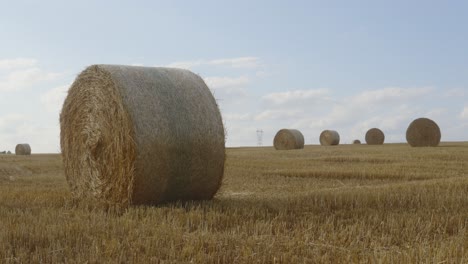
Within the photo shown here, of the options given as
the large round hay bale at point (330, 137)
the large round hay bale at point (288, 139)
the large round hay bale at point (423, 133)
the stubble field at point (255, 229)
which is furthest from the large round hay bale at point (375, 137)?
the stubble field at point (255, 229)

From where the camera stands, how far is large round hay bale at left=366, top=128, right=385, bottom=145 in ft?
112

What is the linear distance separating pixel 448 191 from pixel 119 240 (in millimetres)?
5921

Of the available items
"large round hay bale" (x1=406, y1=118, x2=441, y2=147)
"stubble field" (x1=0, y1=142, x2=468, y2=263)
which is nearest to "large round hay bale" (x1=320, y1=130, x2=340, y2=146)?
"large round hay bale" (x1=406, y1=118, x2=441, y2=147)

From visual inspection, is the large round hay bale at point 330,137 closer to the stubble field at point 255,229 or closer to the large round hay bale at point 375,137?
the large round hay bale at point 375,137

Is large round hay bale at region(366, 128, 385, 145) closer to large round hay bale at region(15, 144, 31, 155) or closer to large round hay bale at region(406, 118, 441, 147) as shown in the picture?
large round hay bale at region(406, 118, 441, 147)

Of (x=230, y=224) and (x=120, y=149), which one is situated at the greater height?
(x=120, y=149)

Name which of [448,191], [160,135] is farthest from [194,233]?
[448,191]

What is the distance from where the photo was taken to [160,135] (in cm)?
777

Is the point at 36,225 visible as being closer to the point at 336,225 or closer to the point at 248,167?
the point at 336,225

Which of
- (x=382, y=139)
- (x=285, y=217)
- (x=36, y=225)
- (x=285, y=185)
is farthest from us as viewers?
(x=382, y=139)

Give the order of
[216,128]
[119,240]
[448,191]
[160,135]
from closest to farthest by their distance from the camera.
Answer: [119,240] → [160,135] → [216,128] → [448,191]

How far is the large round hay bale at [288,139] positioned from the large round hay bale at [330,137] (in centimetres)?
606

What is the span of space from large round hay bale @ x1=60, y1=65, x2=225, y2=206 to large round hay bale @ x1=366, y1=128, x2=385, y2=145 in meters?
27.1

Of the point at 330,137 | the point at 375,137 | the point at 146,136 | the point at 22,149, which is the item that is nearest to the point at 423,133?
the point at 375,137
